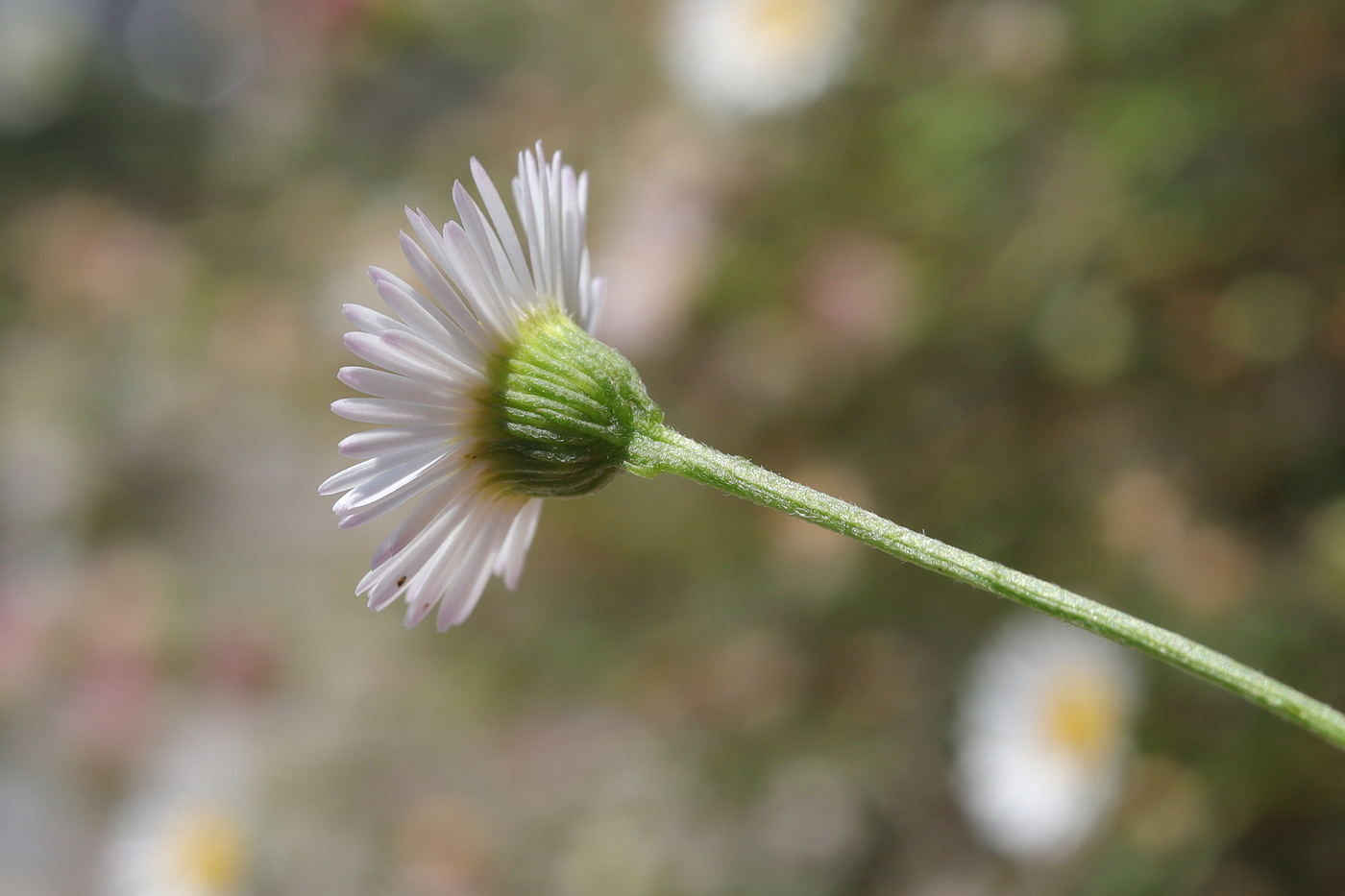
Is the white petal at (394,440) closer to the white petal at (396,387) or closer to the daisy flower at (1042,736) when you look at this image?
the white petal at (396,387)

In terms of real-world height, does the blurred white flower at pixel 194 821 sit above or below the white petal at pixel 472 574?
below

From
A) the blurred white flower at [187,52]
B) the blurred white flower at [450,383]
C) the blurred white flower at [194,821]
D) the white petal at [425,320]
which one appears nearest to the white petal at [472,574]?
the blurred white flower at [450,383]

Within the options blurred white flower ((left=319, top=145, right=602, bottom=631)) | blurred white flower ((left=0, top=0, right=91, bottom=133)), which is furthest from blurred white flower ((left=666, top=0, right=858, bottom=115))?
blurred white flower ((left=0, top=0, right=91, bottom=133))

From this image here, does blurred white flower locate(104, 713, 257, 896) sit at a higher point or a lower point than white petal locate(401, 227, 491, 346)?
lower

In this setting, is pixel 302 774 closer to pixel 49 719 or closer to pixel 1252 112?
pixel 49 719

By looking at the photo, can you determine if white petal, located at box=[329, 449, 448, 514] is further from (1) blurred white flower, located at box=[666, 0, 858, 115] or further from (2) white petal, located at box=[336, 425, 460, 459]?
(1) blurred white flower, located at box=[666, 0, 858, 115]

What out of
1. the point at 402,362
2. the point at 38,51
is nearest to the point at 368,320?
the point at 402,362

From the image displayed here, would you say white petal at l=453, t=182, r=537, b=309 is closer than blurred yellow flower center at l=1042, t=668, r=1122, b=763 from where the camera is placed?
Yes
